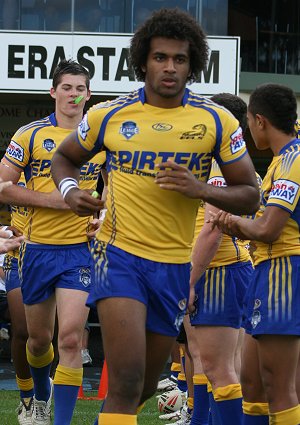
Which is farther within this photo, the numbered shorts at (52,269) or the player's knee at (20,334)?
the player's knee at (20,334)

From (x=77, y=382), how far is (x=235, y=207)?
2.60 meters

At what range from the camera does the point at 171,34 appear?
574cm

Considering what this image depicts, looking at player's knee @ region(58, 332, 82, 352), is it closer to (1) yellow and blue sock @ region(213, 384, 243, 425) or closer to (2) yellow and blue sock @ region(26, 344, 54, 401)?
(2) yellow and blue sock @ region(26, 344, 54, 401)

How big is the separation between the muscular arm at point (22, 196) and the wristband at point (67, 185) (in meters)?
2.04

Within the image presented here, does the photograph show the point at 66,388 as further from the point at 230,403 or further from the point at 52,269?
the point at 230,403

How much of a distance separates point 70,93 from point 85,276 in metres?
1.51

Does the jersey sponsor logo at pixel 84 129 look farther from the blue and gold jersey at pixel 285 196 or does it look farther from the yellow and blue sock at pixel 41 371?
the yellow and blue sock at pixel 41 371

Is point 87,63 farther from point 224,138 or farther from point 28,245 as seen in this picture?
point 224,138

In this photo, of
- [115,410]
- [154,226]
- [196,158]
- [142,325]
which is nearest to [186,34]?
[196,158]

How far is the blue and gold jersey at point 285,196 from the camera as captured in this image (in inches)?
232

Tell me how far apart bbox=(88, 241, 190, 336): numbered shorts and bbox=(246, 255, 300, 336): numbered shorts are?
530mm

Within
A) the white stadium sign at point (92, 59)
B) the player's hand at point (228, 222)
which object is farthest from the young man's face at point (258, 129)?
the white stadium sign at point (92, 59)

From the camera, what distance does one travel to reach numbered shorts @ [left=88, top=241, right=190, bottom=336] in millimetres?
5555

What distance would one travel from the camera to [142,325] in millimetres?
5492
